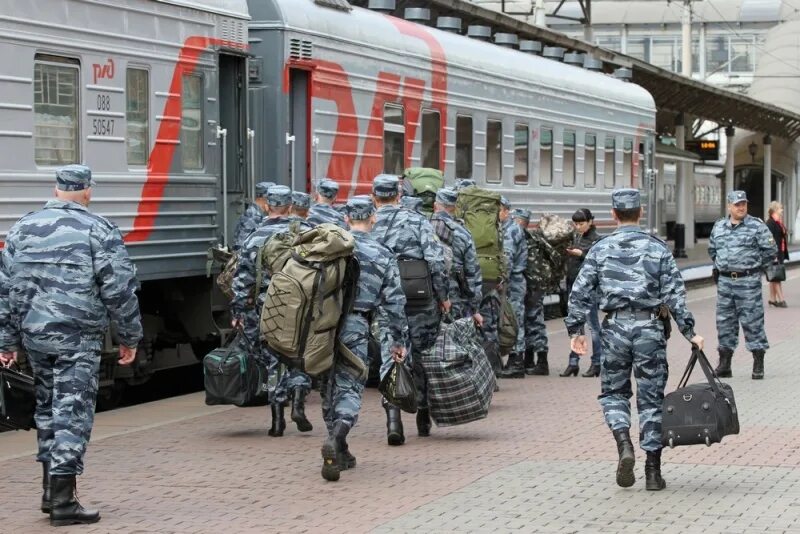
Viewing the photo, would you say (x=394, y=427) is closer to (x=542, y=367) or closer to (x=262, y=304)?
(x=262, y=304)

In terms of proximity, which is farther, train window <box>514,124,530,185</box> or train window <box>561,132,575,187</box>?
train window <box>561,132,575,187</box>

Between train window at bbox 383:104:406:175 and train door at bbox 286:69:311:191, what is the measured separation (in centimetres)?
189

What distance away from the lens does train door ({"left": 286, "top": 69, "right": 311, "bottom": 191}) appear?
1545 centimetres

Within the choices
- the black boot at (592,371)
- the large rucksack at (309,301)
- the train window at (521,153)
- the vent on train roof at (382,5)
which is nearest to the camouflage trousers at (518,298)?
the black boot at (592,371)

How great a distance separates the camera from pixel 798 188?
64.7 m

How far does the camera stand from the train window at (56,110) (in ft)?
39.0

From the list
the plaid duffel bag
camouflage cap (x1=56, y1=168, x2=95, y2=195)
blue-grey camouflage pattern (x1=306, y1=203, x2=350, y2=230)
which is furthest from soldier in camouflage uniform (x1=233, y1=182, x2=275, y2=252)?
camouflage cap (x1=56, y1=168, x2=95, y2=195)

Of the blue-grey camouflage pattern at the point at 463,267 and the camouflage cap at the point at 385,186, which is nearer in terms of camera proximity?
the camouflage cap at the point at 385,186

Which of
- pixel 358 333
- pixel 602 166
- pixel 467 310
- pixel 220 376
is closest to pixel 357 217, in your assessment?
pixel 358 333

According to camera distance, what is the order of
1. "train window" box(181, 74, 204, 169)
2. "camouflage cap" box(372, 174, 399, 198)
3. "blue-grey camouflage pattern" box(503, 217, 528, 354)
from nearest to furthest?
"camouflage cap" box(372, 174, 399, 198) → "train window" box(181, 74, 204, 169) → "blue-grey camouflage pattern" box(503, 217, 528, 354)

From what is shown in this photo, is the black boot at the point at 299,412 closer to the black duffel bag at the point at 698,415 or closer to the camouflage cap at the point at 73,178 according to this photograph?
the black duffel bag at the point at 698,415

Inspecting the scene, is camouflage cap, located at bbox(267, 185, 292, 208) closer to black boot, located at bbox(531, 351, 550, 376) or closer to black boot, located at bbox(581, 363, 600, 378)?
black boot, located at bbox(531, 351, 550, 376)

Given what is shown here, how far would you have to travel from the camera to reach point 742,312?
53.4 ft

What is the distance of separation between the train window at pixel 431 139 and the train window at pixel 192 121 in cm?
469
